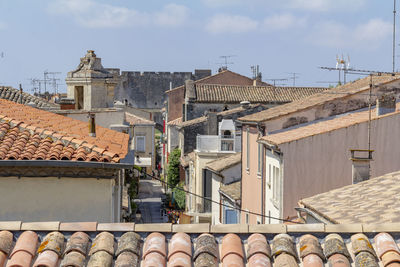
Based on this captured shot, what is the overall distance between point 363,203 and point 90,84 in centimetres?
2039

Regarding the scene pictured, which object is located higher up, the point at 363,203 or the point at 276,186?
the point at 363,203

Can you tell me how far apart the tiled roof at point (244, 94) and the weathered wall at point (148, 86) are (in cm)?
3796

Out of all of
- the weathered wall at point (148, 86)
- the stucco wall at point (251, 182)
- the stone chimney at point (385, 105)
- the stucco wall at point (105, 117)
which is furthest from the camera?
the weathered wall at point (148, 86)

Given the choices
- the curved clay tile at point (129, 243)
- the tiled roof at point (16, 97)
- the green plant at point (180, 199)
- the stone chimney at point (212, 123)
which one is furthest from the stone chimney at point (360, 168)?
the green plant at point (180, 199)

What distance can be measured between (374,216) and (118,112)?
16174 mm

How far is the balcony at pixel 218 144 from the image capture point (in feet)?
118

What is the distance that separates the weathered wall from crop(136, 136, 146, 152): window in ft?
99.6

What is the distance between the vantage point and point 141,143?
60656mm

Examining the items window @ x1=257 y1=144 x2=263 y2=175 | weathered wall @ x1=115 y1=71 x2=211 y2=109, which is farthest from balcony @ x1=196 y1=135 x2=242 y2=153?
weathered wall @ x1=115 y1=71 x2=211 y2=109

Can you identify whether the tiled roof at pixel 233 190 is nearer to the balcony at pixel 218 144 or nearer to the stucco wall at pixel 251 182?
the stucco wall at pixel 251 182

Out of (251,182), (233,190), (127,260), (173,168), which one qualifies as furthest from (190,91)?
(127,260)

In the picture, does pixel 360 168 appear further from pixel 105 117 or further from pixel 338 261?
pixel 105 117

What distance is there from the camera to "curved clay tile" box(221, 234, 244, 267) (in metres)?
6.32

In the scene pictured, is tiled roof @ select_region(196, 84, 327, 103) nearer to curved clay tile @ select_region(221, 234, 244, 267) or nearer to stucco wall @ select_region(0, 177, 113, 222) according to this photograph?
stucco wall @ select_region(0, 177, 113, 222)
